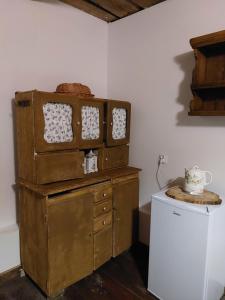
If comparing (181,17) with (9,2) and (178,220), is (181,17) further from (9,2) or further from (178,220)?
(178,220)

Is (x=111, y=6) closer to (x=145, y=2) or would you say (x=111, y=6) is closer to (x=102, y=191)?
(x=145, y=2)

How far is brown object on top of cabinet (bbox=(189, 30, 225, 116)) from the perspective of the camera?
1.71 metres

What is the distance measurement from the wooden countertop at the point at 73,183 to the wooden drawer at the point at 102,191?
0.04 meters

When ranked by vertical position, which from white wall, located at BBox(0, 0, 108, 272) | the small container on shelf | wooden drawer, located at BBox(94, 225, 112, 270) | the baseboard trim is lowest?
the baseboard trim

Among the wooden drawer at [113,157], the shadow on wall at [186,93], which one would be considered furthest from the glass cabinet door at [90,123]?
the shadow on wall at [186,93]

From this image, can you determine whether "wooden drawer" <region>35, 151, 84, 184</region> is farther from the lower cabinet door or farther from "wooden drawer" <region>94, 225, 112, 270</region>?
"wooden drawer" <region>94, 225, 112, 270</region>

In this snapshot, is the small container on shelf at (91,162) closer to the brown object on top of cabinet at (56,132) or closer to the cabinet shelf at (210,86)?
the brown object on top of cabinet at (56,132)

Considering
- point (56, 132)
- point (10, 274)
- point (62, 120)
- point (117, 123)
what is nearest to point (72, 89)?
point (62, 120)

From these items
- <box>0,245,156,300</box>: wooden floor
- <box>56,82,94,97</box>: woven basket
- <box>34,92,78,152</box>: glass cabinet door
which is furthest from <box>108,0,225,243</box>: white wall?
<box>34,92,78,152</box>: glass cabinet door

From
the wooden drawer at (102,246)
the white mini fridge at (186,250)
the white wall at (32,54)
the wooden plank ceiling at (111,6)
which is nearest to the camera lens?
the white mini fridge at (186,250)

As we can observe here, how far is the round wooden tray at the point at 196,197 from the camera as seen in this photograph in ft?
5.43

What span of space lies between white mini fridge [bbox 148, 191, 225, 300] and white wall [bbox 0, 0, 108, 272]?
48.2 inches

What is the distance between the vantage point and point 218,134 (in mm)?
1877

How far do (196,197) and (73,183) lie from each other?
36.4 inches
